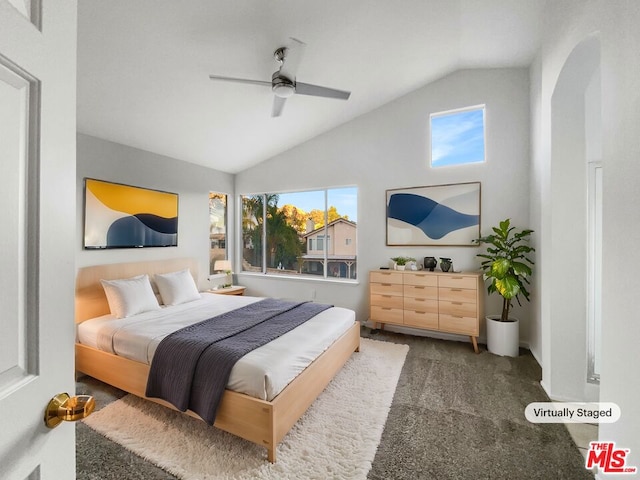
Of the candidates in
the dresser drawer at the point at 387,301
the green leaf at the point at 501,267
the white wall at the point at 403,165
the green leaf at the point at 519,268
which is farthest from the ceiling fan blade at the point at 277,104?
the green leaf at the point at 519,268

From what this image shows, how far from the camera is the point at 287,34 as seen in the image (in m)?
2.56

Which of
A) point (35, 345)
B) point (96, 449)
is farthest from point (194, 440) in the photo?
point (35, 345)

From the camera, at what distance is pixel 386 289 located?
12.7 ft

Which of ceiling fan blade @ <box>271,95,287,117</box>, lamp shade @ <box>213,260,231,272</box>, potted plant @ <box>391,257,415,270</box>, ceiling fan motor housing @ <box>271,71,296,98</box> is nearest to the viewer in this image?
ceiling fan motor housing @ <box>271,71,296,98</box>

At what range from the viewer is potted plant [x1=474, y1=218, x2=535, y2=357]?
3127 millimetres

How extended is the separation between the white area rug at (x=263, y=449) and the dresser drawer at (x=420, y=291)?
53.9 inches

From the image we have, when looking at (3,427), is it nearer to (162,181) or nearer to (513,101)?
(162,181)

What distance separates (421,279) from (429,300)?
0.28 meters

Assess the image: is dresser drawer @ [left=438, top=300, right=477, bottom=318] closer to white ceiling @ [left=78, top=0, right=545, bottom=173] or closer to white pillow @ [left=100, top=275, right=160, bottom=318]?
white ceiling @ [left=78, top=0, right=545, bottom=173]

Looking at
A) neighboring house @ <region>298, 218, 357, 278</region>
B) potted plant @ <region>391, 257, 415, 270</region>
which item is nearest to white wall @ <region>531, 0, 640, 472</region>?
potted plant @ <region>391, 257, 415, 270</region>

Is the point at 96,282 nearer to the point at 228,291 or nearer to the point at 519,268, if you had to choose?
the point at 228,291

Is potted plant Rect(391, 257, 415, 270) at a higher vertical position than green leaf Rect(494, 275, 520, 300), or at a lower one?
higher

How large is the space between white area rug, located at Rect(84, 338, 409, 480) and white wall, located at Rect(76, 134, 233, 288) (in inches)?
74.3

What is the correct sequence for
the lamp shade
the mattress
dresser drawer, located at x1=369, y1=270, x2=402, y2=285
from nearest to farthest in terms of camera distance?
the mattress → dresser drawer, located at x1=369, y1=270, x2=402, y2=285 → the lamp shade
